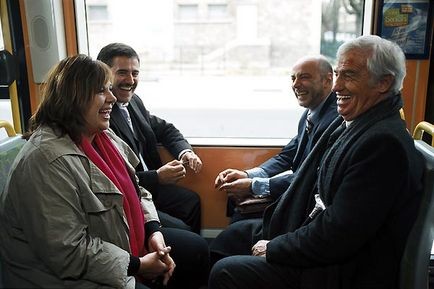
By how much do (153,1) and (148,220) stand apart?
158cm

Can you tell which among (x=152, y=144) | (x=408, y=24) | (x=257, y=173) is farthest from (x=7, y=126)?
(x=408, y=24)

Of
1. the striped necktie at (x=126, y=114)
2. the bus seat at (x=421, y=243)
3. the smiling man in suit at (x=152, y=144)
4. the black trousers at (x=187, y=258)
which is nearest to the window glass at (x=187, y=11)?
the smiling man in suit at (x=152, y=144)

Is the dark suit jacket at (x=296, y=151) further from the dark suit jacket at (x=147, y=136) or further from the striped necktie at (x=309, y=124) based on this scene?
the dark suit jacket at (x=147, y=136)

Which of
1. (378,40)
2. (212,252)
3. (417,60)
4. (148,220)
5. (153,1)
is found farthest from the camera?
(153,1)

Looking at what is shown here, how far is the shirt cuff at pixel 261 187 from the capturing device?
2.25m

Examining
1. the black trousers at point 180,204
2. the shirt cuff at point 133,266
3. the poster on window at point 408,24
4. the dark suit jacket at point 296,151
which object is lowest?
the black trousers at point 180,204

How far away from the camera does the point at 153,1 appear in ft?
9.13

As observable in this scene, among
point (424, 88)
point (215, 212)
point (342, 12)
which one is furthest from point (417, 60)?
point (215, 212)

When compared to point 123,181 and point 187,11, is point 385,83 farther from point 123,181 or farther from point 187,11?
point 187,11

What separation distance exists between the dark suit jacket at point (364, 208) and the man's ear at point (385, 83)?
0.15 ft

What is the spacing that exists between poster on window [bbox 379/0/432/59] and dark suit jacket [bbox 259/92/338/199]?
28.1 inches

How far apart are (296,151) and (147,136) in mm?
881

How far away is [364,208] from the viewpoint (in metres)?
1.40

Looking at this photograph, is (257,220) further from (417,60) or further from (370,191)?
(417,60)
